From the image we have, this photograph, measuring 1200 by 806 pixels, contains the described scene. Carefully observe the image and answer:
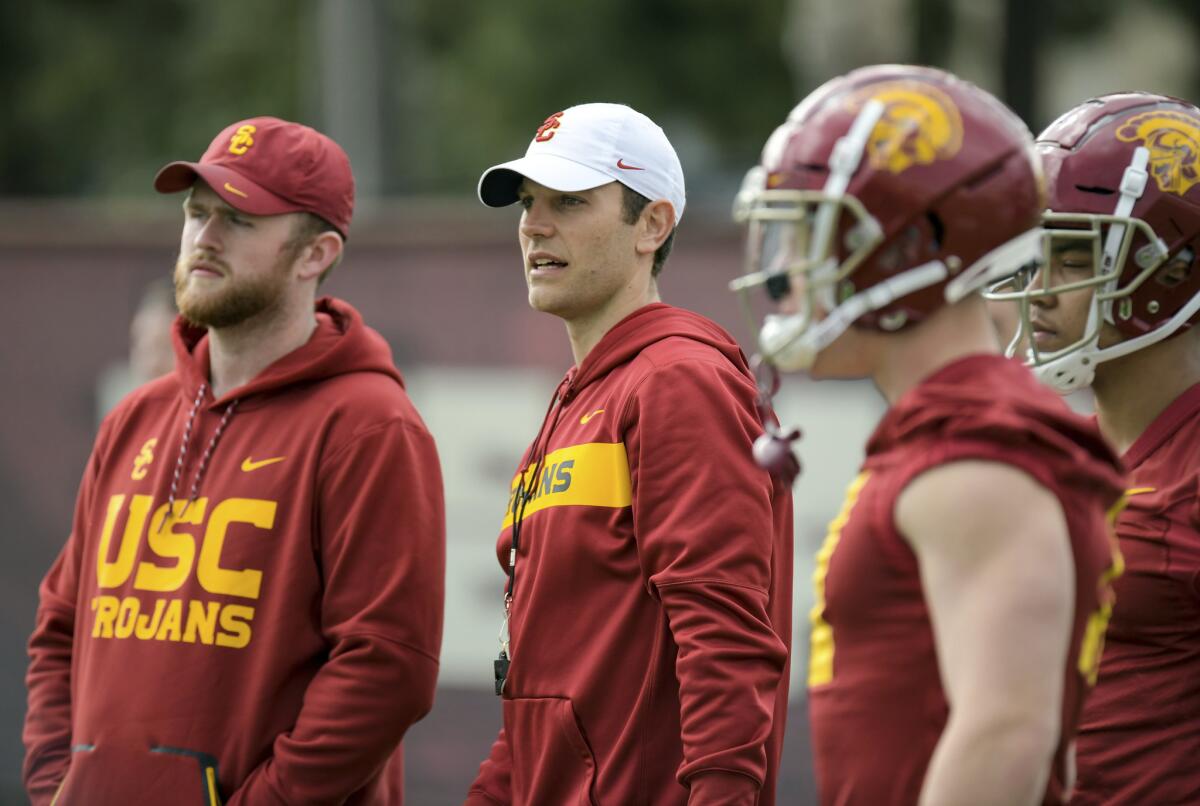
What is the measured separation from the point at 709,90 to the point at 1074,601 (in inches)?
614

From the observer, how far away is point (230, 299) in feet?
12.7

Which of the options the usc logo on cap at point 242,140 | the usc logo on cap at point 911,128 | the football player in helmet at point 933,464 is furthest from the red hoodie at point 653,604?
the usc logo on cap at point 242,140

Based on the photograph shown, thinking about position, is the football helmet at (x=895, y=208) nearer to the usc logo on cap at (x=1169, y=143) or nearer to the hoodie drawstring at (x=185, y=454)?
the usc logo on cap at (x=1169, y=143)

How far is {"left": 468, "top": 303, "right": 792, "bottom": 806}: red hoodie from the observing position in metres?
3.04

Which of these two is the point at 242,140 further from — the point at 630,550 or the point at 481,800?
the point at 481,800

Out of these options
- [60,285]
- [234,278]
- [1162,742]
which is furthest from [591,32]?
[1162,742]

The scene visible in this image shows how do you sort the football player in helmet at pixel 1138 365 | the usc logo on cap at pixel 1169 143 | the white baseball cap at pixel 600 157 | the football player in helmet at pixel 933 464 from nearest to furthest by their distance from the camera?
the football player in helmet at pixel 933 464 → the football player in helmet at pixel 1138 365 → the usc logo on cap at pixel 1169 143 → the white baseball cap at pixel 600 157

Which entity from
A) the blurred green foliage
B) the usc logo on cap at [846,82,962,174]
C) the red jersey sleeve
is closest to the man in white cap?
the red jersey sleeve

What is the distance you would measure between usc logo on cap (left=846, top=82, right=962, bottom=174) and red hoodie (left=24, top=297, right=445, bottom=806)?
1674mm

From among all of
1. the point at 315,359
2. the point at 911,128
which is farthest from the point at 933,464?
the point at 315,359

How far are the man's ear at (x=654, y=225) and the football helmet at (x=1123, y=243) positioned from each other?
2.53 feet

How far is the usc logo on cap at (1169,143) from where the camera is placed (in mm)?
3178

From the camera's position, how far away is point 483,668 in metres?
7.32

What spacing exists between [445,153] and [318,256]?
48.5 feet
